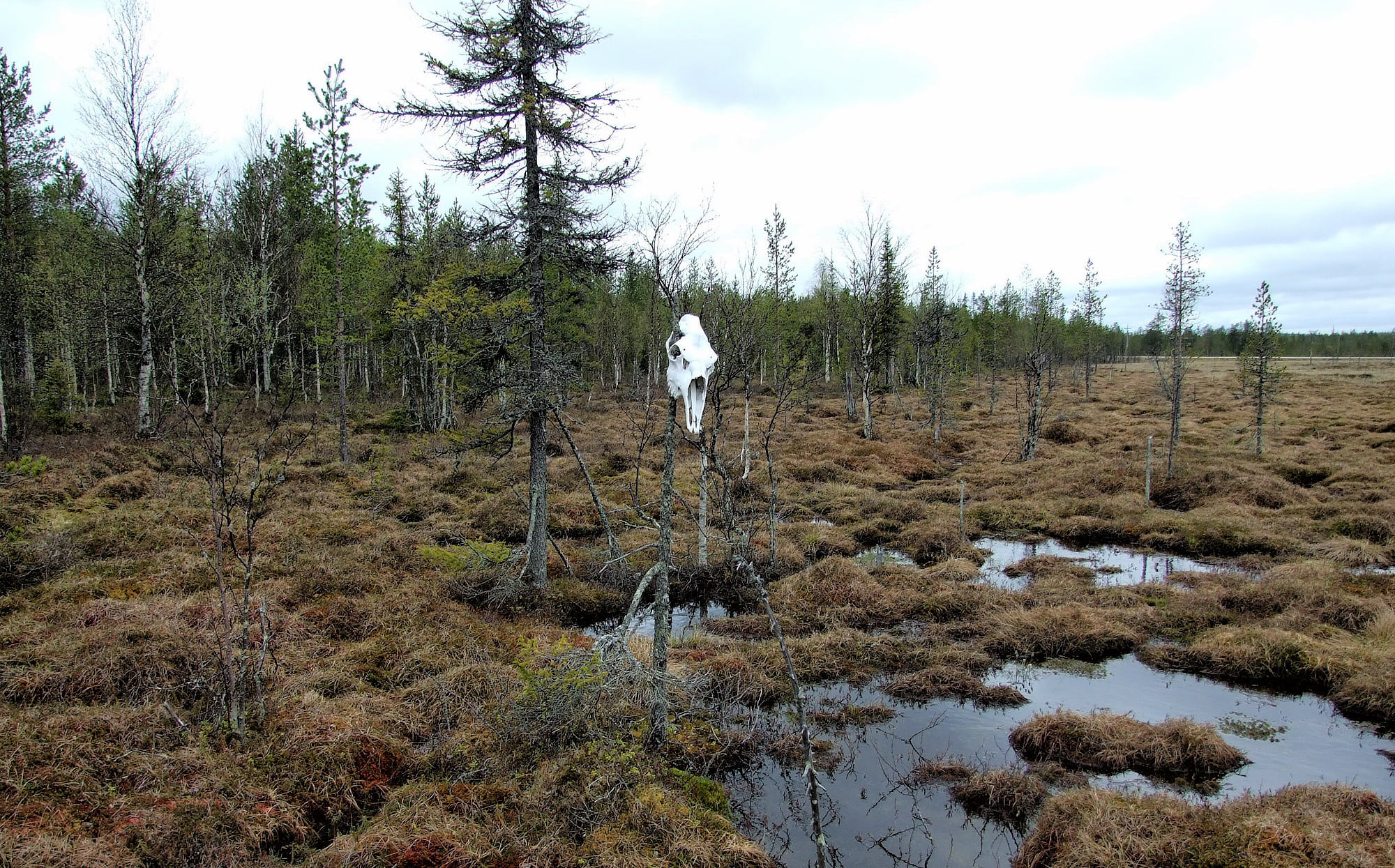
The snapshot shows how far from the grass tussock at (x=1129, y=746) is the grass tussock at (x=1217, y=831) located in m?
0.99

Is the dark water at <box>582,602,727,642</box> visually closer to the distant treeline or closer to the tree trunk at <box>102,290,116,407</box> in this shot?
the distant treeline

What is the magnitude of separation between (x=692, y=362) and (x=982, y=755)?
265 inches

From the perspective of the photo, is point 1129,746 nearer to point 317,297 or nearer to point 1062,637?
Result: point 1062,637

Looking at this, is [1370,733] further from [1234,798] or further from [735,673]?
[735,673]

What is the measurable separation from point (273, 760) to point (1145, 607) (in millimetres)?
13870

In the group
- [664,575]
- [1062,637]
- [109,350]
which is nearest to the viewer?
[664,575]

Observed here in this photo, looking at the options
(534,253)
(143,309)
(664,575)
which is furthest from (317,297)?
(664,575)

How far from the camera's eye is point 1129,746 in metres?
7.86

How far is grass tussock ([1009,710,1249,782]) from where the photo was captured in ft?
25.1

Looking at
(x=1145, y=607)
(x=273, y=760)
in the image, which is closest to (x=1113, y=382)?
(x=1145, y=607)

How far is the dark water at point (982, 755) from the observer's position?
22.1 feet

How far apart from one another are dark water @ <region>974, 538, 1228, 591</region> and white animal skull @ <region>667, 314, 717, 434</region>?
37.2 feet

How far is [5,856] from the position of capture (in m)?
4.68

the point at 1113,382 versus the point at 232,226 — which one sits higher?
the point at 232,226
